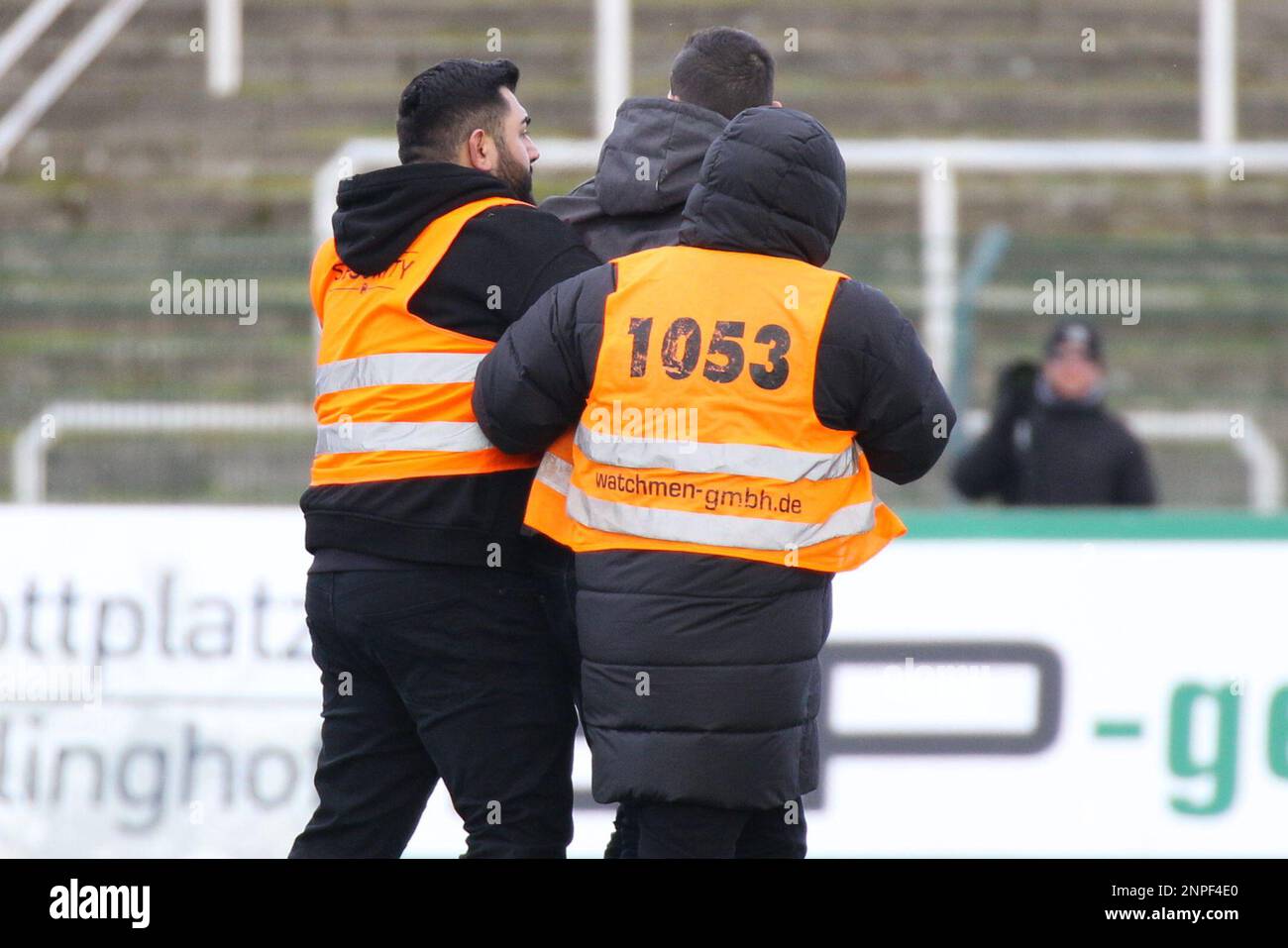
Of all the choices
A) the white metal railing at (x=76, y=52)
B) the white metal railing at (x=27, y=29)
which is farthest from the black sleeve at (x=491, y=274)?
the white metal railing at (x=27, y=29)

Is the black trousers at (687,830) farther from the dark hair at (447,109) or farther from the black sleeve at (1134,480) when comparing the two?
the black sleeve at (1134,480)

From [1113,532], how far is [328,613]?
312cm

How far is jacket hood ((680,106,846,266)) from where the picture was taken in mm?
2920

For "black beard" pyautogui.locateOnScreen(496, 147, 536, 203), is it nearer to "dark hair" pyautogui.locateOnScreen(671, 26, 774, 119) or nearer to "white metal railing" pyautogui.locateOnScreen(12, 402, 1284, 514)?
"dark hair" pyautogui.locateOnScreen(671, 26, 774, 119)

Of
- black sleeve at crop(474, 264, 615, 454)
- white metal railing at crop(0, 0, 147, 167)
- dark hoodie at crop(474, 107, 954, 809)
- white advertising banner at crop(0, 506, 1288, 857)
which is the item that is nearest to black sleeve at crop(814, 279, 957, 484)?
dark hoodie at crop(474, 107, 954, 809)

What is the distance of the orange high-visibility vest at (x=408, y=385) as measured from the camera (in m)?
Answer: 3.05

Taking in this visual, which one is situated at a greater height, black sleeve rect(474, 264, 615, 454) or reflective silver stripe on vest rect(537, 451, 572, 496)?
black sleeve rect(474, 264, 615, 454)

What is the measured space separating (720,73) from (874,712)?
99.8 inches

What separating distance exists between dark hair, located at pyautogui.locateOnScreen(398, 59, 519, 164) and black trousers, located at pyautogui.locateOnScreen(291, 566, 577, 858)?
0.77m

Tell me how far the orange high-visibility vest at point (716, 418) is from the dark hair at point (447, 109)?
1.47 ft

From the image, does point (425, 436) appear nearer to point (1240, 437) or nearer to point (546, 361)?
point (546, 361)
